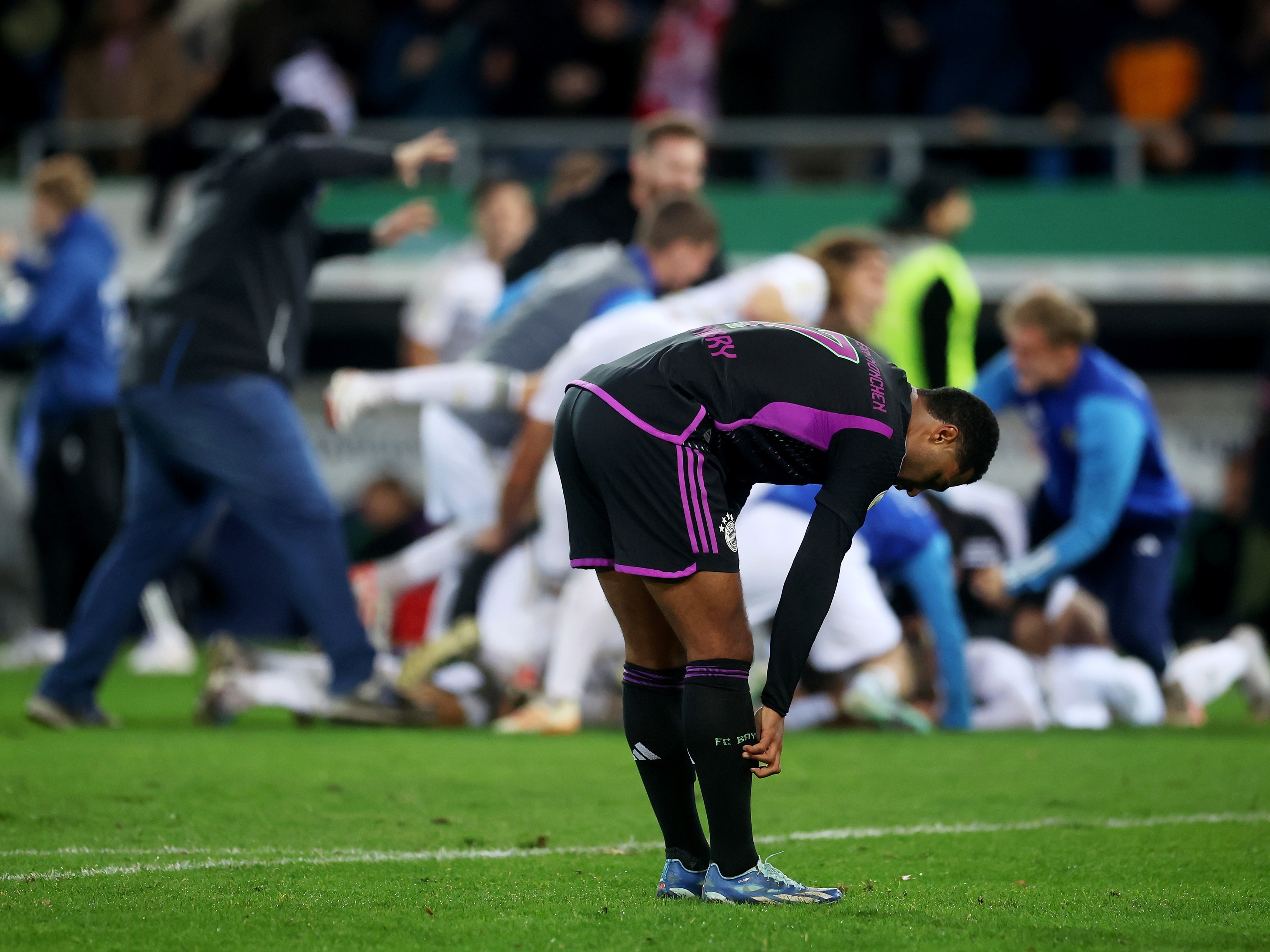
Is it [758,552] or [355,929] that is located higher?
[758,552]

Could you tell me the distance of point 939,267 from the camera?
9.41 meters

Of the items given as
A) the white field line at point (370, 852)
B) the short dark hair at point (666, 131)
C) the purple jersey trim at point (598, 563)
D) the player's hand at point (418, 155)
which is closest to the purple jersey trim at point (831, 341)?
the purple jersey trim at point (598, 563)

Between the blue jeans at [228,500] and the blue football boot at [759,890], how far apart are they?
3173 millimetres

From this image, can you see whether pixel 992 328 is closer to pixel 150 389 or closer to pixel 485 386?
pixel 485 386

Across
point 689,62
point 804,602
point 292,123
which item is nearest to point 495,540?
point 292,123

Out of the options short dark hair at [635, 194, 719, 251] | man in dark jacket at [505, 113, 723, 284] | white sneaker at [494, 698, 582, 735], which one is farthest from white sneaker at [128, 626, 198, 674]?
short dark hair at [635, 194, 719, 251]

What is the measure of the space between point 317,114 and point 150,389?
1.32 metres

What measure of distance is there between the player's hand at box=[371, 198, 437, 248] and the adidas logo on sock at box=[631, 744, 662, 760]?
12.2ft

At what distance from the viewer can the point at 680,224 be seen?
7496 millimetres

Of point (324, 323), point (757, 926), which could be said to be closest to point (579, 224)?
point (324, 323)

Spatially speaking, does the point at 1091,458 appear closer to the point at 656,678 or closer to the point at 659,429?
the point at 656,678

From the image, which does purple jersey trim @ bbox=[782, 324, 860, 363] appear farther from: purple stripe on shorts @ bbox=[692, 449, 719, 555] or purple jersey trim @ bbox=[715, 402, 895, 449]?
purple stripe on shorts @ bbox=[692, 449, 719, 555]

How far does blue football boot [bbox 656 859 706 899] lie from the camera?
13.4ft

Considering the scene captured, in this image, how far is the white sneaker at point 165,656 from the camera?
1051 centimetres
